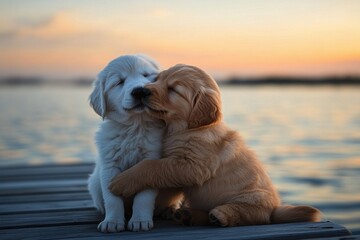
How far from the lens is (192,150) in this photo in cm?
339

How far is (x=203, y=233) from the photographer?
3.22 m

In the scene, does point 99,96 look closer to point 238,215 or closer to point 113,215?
point 113,215

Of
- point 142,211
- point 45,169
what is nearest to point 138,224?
point 142,211

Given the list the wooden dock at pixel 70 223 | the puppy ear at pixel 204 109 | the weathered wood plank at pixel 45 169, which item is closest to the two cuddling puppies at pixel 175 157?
the puppy ear at pixel 204 109

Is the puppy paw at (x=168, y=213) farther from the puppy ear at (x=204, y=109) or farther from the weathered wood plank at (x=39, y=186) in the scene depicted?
the weathered wood plank at (x=39, y=186)

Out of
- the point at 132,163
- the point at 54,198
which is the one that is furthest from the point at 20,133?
the point at 132,163

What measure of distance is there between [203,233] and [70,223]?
988mm

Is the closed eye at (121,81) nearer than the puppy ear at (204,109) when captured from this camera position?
No

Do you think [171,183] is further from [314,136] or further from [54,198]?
[314,136]

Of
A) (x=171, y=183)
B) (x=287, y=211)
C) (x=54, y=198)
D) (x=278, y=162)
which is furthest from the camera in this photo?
(x=278, y=162)

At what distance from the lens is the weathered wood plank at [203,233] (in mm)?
3193

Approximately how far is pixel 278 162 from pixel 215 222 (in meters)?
7.53

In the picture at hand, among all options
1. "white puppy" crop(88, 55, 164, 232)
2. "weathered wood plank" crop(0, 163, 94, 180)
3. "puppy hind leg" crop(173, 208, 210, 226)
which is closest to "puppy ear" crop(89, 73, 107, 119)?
"white puppy" crop(88, 55, 164, 232)

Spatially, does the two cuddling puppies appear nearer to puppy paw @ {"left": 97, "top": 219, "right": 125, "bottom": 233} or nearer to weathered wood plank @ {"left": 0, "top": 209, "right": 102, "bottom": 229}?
puppy paw @ {"left": 97, "top": 219, "right": 125, "bottom": 233}
